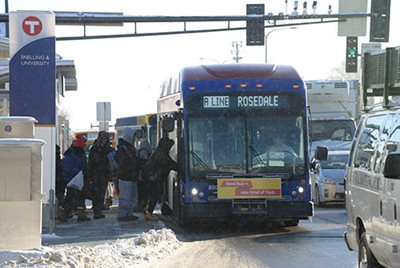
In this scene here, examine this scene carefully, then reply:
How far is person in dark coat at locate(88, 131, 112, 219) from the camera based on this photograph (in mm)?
16891

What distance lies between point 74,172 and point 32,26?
4270 millimetres

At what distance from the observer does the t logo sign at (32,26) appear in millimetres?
13719

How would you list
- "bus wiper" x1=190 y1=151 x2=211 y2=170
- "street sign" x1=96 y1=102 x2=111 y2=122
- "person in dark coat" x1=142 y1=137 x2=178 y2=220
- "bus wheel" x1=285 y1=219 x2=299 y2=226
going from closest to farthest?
"bus wiper" x1=190 y1=151 x2=211 y2=170, "bus wheel" x1=285 y1=219 x2=299 y2=226, "person in dark coat" x1=142 y1=137 x2=178 y2=220, "street sign" x1=96 y1=102 x2=111 y2=122

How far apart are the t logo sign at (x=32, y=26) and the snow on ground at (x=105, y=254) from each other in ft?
13.3

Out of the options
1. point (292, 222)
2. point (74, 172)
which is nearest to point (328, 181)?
point (292, 222)

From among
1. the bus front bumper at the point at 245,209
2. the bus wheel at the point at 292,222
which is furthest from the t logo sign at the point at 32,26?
the bus wheel at the point at 292,222

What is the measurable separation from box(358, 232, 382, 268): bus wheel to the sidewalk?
16.4 feet

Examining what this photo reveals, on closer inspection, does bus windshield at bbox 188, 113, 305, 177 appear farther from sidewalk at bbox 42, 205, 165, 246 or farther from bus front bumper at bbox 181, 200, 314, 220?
sidewalk at bbox 42, 205, 165, 246

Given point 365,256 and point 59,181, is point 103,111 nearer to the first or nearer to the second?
point 59,181

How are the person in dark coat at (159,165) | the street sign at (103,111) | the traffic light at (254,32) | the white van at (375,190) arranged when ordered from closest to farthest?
the white van at (375,190) < the person in dark coat at (159,165) < the traffic light at (254,32) < the street sign at (103,111)

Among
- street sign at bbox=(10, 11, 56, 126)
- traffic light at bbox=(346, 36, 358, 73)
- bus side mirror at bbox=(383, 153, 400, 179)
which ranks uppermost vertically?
traffic light at bbox=(346, 36, 358, 73)

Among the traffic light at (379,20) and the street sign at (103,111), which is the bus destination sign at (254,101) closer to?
the traffic light at (379,20)

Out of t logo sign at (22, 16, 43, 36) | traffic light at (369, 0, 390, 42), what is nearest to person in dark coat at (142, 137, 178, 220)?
t logo sign at (22, 16, 43, 36)

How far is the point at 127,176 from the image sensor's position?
16188 mm
